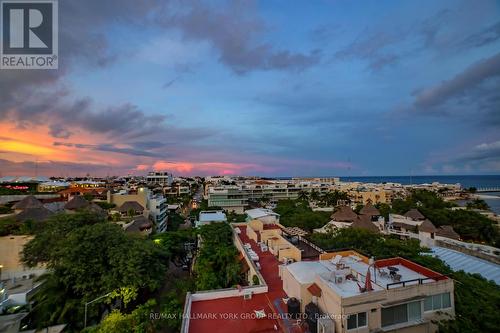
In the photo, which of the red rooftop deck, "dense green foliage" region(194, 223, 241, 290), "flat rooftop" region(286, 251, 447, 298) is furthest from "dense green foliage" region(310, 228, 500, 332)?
"dense green foliage" region(194, 223, 241, 290)

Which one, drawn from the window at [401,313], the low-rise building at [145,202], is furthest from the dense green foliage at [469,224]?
the low-rise building at [145,202]

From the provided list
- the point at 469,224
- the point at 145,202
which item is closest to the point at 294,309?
the point at 145,202

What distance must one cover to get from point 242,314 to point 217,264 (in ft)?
24.8

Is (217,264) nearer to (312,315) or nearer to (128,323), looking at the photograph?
(128,323)

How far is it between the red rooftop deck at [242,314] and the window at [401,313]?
11.7 feet

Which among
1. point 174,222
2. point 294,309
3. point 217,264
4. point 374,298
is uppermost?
point 374,298

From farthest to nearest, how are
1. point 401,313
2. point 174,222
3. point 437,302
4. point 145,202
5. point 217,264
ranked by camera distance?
point 174,222 → point 145,202 → point 217,264 → point 437,302 → point 401,313

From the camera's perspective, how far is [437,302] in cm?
1041

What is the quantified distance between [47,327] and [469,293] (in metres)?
24.1

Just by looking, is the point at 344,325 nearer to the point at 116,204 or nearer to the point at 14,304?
the point at 14,304

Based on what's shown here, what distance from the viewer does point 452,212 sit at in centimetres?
3912

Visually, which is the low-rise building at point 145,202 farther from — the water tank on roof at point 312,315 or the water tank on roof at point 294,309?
the water tank on roof at point 312,315

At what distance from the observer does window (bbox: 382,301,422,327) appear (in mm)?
9648

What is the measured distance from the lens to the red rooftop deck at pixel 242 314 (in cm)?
998
